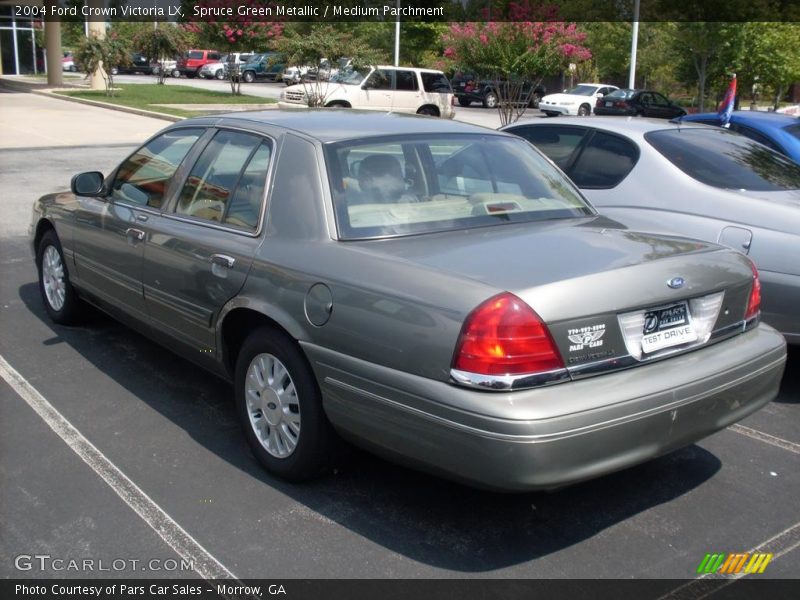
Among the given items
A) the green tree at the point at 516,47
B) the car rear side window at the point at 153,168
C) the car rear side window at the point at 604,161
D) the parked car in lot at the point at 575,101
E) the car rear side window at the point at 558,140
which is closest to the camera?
the car rear side window at the point at 153,168

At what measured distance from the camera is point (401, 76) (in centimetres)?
2759

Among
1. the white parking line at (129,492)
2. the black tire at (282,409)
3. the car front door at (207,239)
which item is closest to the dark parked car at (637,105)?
the car front door at (207,239)

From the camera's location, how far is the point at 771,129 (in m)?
7.68

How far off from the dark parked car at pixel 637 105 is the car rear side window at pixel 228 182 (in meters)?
28.9

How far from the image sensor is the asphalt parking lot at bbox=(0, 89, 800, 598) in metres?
3.32

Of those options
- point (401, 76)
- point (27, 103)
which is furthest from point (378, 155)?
point (27, 103)

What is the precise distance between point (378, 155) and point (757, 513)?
2358 millimetres

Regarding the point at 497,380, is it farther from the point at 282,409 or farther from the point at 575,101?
the point at 575,101

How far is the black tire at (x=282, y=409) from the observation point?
12.1 feet

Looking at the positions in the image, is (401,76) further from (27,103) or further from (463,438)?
(463,438)

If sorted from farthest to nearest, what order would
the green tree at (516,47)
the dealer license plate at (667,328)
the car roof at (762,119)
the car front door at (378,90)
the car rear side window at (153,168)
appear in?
1. the car front door at (378,90)
2. the green tree at (516,47)
3. the car roof at (762,119)
4. the car rear side window at (153,168)
5. the dealer license plate at (667,328)

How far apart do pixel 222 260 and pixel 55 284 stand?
2.62 m
